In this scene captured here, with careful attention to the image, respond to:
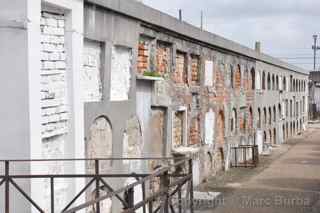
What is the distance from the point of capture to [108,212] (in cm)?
892

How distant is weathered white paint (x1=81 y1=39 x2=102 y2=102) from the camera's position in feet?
27.1

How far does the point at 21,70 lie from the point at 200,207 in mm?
6863

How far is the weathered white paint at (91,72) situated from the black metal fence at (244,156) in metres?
11.7

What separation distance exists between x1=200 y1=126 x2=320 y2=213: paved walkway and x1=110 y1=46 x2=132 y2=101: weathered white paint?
351 centimetres

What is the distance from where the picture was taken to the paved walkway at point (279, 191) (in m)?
12.2

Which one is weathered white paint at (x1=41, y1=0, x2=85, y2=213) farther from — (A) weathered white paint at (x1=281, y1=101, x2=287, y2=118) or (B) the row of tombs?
(A) weathered white paint at (x1=281, y1=101, x2=287, y2=118)

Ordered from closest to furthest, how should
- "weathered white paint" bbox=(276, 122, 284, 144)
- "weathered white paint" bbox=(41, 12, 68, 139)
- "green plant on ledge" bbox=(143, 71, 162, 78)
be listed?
1. "weathered white paint" bbox=(41, 12, 68, 139)
2. "green plant on ledge" bbox=(143, 71, 162, 78)
3. "weathered white paint" bbox=(276, 122, 284, 144)

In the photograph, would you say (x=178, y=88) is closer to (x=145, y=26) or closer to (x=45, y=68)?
(x=145, y=26)

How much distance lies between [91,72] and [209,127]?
8.53 m

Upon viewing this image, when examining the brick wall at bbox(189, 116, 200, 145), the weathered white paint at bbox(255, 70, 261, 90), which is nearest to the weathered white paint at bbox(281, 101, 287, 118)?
the weathered white paint at bbox(255, 70, 261, 90)

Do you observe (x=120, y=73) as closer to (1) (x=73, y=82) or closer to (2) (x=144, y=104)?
(2) (x=144, y=104)

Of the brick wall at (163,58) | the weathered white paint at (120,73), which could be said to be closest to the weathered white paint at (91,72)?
the weathered white paint at (120,73)

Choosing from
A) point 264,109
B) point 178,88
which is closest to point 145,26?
point 178,88

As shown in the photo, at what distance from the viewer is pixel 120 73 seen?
9.54m
